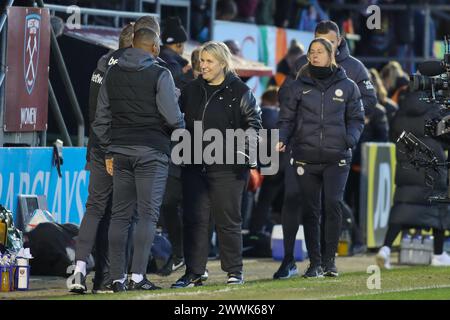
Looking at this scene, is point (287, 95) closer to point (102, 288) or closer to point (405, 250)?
point (102, 288)

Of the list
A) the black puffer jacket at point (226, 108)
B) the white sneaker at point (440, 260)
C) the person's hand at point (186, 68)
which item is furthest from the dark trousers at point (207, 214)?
the white sneaker at point (440, 260)

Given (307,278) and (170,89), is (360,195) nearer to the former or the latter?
(307,278)

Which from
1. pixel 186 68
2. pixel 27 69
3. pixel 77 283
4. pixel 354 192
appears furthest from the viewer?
pixel 354 192

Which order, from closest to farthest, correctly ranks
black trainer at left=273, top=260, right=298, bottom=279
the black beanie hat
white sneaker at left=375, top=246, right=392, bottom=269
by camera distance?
black trainer at left=273, top=260, right=298, bottom=279
the black beanie hat
white sneaker at left=375, top=246, right=392, bottom=269

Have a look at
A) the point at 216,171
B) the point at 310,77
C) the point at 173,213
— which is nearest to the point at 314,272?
the point at 216,171

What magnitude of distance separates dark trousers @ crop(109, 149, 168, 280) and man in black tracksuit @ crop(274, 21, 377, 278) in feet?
6.82

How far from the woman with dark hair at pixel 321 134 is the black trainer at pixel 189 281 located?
112 centimetres

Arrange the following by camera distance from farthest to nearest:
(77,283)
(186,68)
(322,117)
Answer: (186,68), (322,117), (77,283)

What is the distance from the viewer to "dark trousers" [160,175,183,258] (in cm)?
1483

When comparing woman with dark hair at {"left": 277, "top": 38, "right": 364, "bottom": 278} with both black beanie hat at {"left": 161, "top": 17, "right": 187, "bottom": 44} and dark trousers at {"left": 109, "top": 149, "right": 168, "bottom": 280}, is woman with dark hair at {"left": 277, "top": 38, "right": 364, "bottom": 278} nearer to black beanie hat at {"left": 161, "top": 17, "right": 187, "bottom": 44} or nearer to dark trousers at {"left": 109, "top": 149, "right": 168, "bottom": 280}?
black beanie hat at {"left": 161, "top": 17, "right": 187, "bottom": 44}

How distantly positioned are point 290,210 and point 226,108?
4.77ft

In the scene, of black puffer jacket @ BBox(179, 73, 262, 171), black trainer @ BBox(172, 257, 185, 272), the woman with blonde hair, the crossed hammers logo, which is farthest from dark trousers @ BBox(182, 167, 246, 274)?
the crossed hammers logo

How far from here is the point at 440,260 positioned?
16.6 metres
